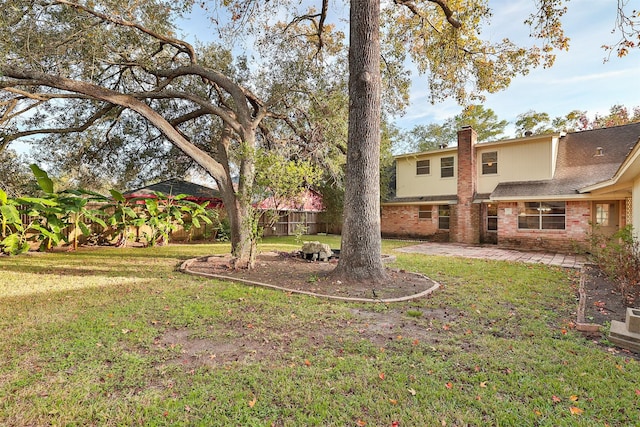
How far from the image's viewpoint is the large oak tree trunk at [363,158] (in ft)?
20.6

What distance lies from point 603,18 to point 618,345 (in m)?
6.60

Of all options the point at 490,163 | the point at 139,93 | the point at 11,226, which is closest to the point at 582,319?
the point at 139,93

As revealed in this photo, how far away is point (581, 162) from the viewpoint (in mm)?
13523

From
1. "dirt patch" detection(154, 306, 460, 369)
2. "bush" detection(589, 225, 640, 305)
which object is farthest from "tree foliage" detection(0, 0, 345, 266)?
"bush" detection(589, 225, 640, 305)

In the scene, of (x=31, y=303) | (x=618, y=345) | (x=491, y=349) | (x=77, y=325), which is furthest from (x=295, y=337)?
(x=31, y=303)

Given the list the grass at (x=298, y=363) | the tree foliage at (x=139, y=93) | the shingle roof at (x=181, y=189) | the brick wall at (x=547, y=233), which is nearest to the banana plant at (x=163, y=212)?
the tree foliage at (x=139, y=93)

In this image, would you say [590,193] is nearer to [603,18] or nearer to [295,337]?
[603,18]

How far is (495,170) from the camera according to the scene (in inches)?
594

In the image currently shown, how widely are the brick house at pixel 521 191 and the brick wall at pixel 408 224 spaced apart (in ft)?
0.18

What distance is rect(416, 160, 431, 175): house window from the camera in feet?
56.3

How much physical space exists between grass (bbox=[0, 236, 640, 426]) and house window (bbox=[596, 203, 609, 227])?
9.47 metres

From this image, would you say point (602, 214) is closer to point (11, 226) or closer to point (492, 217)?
point (492, 217)

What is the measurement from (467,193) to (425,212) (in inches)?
102

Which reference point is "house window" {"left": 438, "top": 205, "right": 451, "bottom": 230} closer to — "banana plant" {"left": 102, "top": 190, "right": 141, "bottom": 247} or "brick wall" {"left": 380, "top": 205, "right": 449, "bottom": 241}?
"brick wall" {"left": 380, "top": 205, "right": 449, "bottom": 241}
